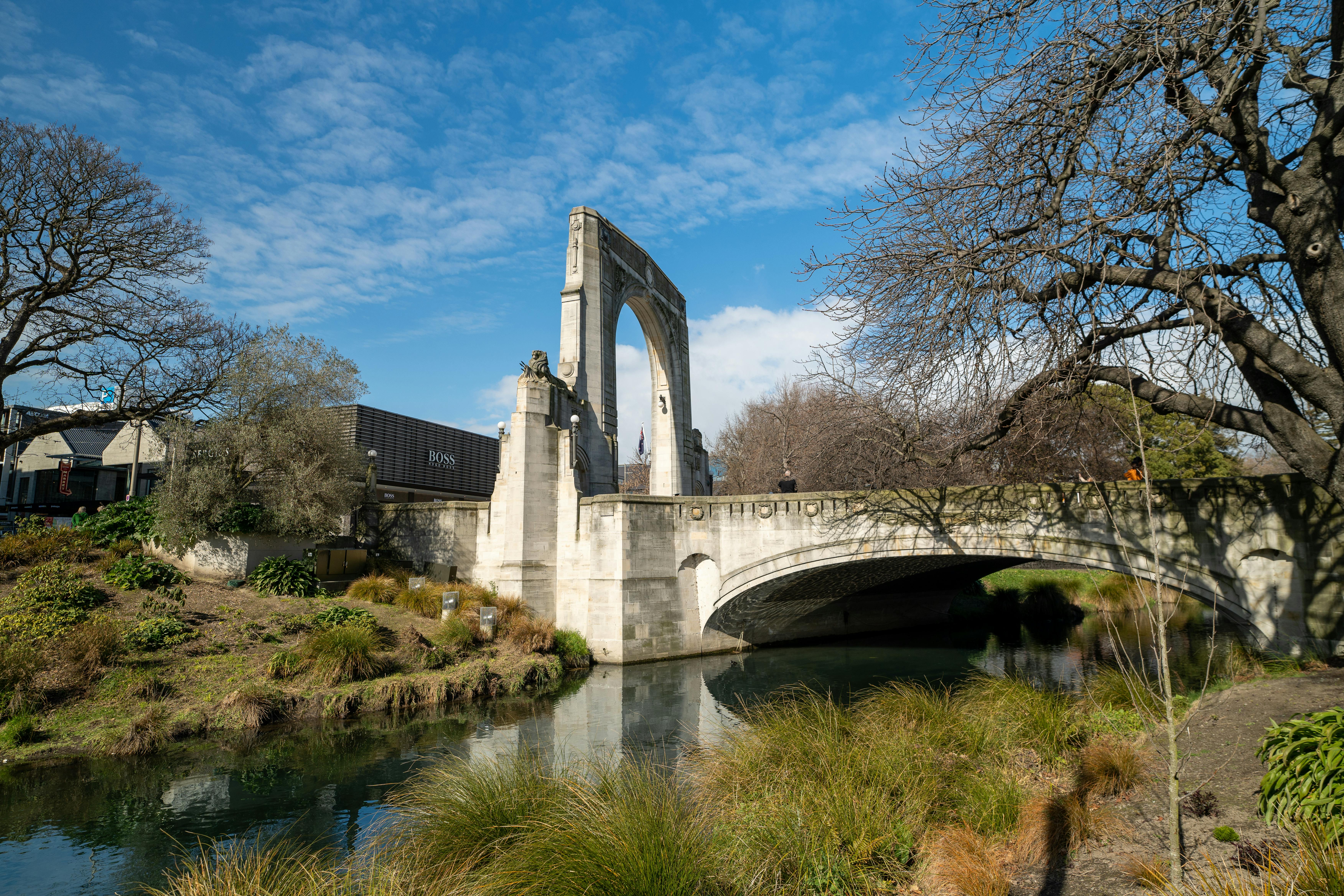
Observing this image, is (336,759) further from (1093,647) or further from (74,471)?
(74,471)

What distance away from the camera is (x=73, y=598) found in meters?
13.4

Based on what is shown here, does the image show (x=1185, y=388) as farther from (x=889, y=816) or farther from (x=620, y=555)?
(x=620, y=555)

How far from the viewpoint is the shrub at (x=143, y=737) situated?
1048cm

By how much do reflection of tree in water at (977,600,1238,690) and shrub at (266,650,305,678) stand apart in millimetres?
12824

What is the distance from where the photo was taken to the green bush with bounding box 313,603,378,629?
15.1 m

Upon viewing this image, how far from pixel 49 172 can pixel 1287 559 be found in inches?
969

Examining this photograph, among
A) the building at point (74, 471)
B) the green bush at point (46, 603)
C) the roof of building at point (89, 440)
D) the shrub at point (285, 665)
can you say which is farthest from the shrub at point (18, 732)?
the roof of building at point (89, 440)

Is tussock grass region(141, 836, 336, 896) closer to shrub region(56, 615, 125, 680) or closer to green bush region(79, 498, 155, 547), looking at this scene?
shrub region(56, 615, 125, 680)

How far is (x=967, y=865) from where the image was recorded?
4.59 metres

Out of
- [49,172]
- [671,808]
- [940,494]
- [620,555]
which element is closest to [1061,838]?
[671,808]

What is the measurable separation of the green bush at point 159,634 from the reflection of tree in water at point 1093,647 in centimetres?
1490

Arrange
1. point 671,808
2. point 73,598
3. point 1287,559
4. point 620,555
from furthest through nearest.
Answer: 1. point 620,555
2. point 73,598
3. point 1287,559
4. point 671,808

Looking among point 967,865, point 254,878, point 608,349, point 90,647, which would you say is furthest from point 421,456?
point 967,865

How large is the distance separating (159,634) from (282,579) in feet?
12.2
